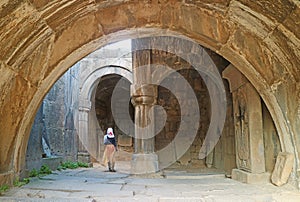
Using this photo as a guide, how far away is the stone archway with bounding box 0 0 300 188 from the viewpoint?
7.59ft

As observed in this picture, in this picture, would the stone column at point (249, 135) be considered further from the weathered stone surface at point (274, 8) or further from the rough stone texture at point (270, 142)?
the weathered stone surface at point (274, 8)

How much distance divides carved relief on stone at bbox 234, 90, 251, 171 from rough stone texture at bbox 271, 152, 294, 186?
55 cm

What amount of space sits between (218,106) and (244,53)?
3.09m

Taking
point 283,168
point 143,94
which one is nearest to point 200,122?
point 143,94

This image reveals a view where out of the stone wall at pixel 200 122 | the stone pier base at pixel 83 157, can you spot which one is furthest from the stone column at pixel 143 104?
the stone pier base at pixel 83 157

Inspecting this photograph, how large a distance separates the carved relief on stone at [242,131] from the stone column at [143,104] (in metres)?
2.14

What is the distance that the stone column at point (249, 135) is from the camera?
341cm

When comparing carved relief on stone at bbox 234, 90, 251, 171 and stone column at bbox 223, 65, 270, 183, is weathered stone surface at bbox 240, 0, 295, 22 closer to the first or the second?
stone column at bbox 223, 65, 270, 183

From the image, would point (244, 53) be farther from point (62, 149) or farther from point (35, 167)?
point (62, 149)

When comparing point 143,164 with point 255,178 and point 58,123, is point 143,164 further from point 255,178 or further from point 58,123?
point 58,123

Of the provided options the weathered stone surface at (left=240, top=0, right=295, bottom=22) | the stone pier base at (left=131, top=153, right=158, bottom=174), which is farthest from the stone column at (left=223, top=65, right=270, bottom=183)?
the stone pier base at (left=131, top=153, right=158, bottom=174)

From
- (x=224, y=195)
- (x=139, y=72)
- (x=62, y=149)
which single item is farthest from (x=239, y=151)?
(x=62, y=149)

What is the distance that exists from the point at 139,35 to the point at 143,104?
9.49ft

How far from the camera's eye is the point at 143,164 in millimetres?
5379
